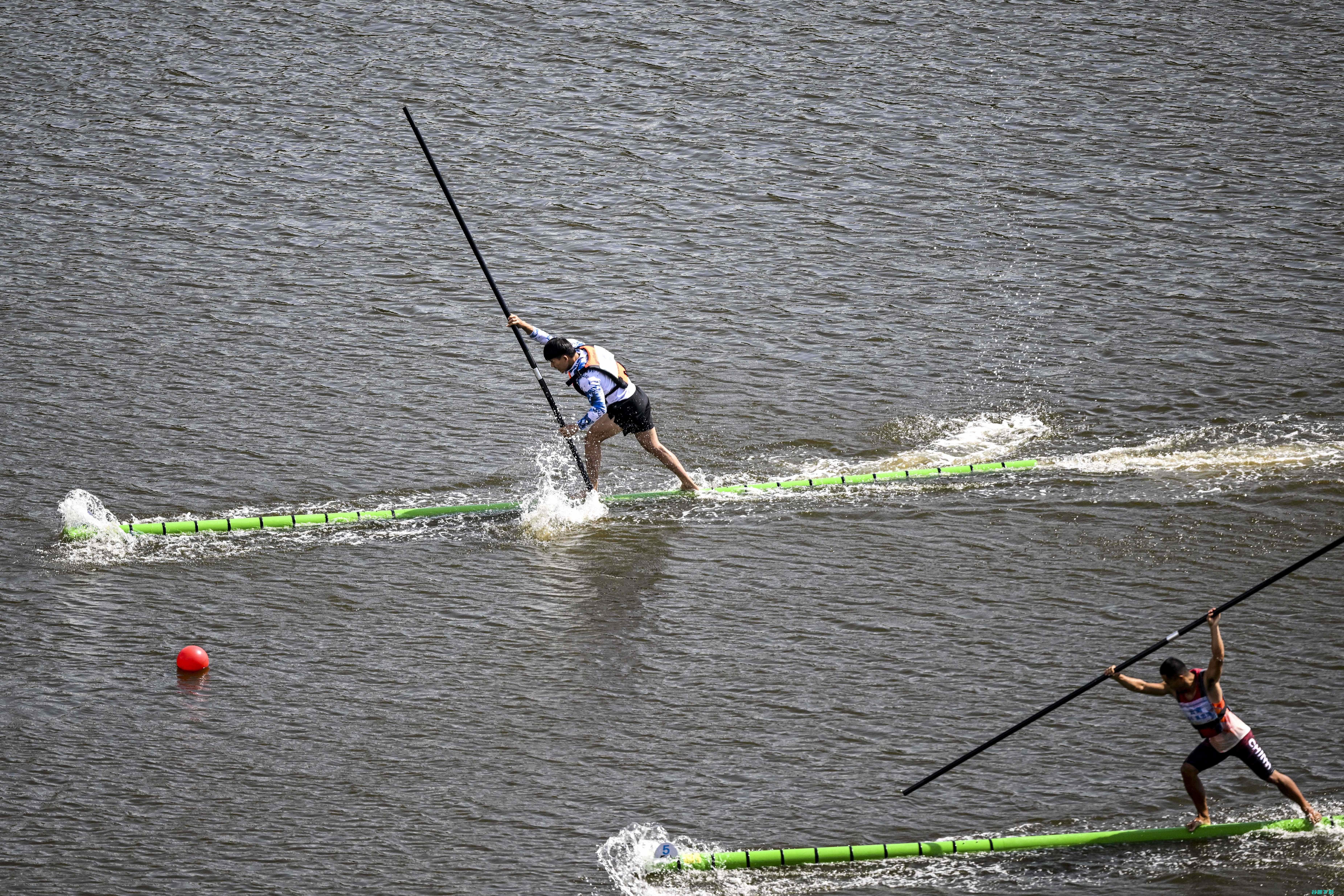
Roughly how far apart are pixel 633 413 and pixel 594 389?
0.48m

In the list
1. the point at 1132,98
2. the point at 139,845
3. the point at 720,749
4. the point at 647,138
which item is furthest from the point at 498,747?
the point at 1132,98

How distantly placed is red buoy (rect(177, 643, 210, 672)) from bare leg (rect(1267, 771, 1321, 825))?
24.1 feet

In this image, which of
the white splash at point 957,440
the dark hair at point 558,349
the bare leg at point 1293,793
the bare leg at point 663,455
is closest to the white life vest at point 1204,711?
the bare leg at point 1293,793

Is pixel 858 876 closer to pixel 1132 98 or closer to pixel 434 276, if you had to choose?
pixel 434 276

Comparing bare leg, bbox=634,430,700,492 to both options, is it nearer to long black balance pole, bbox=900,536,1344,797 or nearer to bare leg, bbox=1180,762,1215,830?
long black balance pole, bbox=900,536,1344,797

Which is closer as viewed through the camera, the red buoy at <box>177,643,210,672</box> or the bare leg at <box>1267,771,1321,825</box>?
the bare leg at <box>1267,771,1321,825</box>

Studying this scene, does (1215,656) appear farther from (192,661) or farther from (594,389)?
(192,661)

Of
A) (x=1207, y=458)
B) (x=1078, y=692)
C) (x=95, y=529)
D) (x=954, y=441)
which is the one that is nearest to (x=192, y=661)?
(x=95, y=529)

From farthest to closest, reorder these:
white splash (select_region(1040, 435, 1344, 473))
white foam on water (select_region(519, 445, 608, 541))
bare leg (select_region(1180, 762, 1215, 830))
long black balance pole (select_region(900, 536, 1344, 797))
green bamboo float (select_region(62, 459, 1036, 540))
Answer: white splash (select_region(1040, 435, 1344, 473)) → white foam on water (select_region(519, 445, 608, 541)) → green bamboo float (select_region(62, 459, 1036, 540)) → bare leg (select_region(1180, 762, 1215, 830)) → long black balance pole (select_region(900, 536, 1344, 797))

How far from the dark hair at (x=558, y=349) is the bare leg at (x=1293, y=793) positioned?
663 centimetres

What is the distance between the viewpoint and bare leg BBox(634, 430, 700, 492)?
13398 millimetres

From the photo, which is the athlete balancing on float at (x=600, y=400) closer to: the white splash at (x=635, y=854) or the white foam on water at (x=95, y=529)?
the white foam on water at (x=95, y=529)

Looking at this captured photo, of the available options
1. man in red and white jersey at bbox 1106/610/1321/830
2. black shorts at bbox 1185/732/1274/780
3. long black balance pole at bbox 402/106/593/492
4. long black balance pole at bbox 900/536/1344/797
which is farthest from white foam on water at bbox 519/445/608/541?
black shorts at bbox 1185/732/1274/780

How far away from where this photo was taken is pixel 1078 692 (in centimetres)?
889
